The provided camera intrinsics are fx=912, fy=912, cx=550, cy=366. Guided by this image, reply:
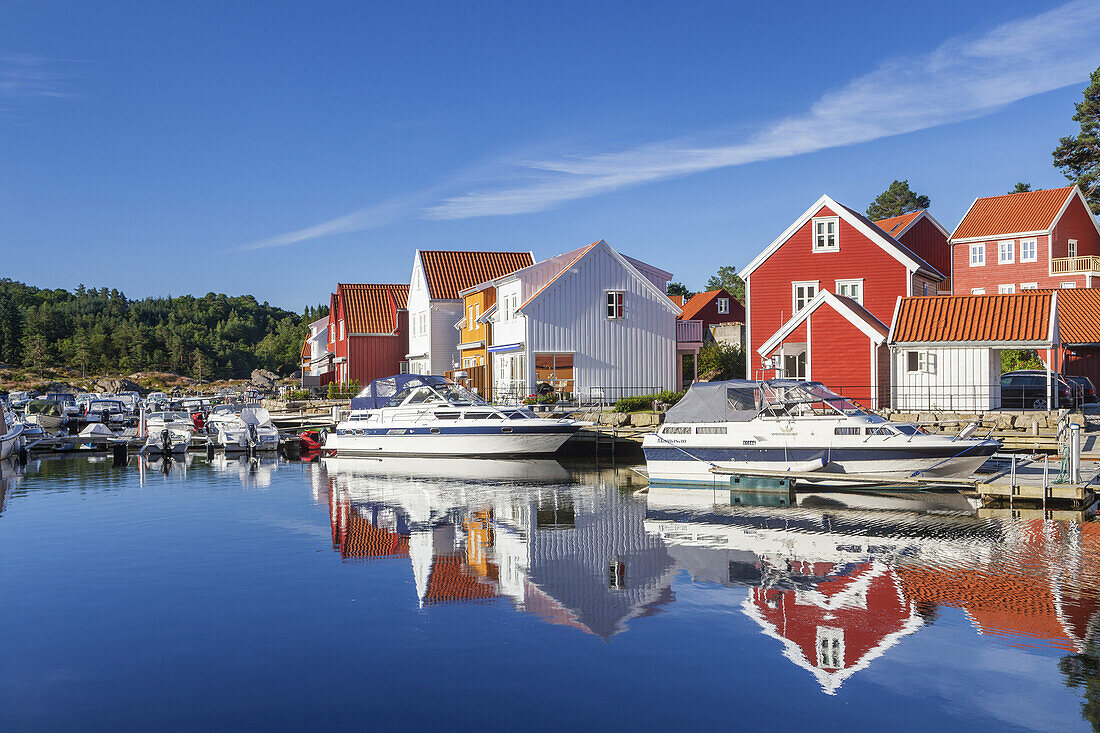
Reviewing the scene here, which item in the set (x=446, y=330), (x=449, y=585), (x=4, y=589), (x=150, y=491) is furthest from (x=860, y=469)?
(x=446, y=330)

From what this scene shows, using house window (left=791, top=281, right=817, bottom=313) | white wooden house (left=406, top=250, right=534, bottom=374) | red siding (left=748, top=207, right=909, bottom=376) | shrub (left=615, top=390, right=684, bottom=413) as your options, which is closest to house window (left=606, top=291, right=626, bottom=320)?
red siding (left=748, top=207, right=909, bottom=376)

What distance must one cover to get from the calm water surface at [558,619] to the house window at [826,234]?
20.9m

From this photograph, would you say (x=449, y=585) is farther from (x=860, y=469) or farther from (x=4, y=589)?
(x=860, y=469)

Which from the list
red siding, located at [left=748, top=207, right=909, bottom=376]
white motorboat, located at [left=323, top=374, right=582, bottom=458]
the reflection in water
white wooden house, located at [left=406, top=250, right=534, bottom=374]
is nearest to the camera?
the reflection in water

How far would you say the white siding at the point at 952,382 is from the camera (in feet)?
98.0

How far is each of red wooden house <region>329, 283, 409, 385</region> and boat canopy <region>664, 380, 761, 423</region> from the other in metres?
40.9

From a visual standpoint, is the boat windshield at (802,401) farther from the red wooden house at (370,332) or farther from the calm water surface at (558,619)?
the red wooden house at (370,332)

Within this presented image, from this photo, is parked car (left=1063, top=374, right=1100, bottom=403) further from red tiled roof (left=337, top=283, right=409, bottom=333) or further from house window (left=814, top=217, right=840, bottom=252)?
red tiled roof (left=337, top=283, right=409, bottom=333)

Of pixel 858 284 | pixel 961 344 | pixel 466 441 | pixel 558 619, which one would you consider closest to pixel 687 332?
pixel 858 284

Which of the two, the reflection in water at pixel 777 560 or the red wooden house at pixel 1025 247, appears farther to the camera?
the red wooden house at pixel 1025 247

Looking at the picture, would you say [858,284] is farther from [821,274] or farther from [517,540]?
[517,540]

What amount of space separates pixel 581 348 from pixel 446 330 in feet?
52.7

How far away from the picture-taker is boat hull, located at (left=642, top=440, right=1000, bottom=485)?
22.5 m

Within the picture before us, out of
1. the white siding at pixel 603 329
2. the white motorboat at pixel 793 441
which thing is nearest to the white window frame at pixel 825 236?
the white siding at pixel 603 329
